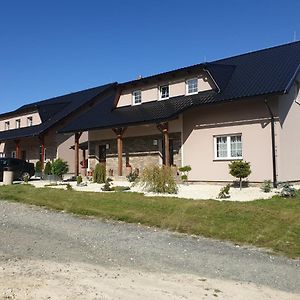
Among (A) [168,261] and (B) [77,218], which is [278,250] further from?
(B) [77,218]

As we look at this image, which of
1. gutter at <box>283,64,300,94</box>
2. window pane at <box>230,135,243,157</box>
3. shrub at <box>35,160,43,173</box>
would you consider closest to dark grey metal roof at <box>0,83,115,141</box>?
shrub at <box>35,160,43,173</box>

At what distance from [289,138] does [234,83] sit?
3.97 m

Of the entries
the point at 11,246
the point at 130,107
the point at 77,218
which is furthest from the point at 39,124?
the point at 11,246

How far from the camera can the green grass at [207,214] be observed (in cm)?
939

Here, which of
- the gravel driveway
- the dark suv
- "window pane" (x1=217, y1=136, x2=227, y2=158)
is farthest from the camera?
the dark suv

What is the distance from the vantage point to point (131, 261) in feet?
24.1

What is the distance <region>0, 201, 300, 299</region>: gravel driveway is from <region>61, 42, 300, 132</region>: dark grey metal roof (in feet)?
34.9

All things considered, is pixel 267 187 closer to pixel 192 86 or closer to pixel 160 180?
pixel 160 180

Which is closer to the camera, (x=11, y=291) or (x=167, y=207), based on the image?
(x=11, y=291)

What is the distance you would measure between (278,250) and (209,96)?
13533 millimetres

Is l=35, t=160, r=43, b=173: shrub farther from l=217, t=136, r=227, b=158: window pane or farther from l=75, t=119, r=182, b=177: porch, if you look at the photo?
l=217, t=136, r=227, b=158: window pane

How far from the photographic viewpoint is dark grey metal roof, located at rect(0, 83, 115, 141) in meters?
34.3

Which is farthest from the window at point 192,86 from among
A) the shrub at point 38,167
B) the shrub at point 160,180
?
the shrub at point 38,167

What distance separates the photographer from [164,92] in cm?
2489
